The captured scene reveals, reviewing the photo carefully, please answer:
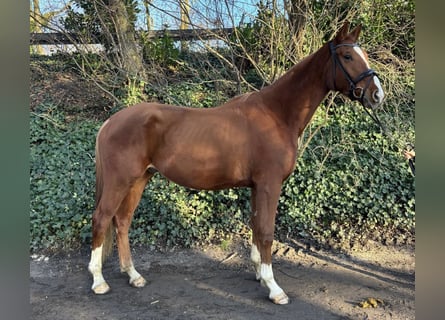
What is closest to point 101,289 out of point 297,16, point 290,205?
point 290,205

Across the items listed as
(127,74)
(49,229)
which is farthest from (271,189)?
(127,74)

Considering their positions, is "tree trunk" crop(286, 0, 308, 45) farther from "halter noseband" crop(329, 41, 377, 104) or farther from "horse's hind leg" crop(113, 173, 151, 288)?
"horse's hind leg" crop(113, 173, 151, 288)

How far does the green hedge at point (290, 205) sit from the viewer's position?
173 inches

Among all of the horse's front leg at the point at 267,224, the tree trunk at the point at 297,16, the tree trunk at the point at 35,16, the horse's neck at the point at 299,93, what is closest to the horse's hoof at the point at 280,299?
the horse's front leg at the point at 267,224

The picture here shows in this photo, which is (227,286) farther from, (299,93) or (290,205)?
(299,93)

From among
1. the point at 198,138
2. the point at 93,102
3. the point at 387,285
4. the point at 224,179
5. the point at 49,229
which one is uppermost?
the point at 93,102

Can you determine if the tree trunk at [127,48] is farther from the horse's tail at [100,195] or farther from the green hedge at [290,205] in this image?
the horse's tail at [100,195]

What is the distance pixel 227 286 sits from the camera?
3.48 metres

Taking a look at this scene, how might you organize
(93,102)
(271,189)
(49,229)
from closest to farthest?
1. (271,189)
2. (49,229)
3. (93,102)

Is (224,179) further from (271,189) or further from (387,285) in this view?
(387,285)

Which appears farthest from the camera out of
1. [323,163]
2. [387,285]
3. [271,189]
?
[323,163]

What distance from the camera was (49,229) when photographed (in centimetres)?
433

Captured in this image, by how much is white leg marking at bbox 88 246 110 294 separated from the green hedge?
3.46 feet
